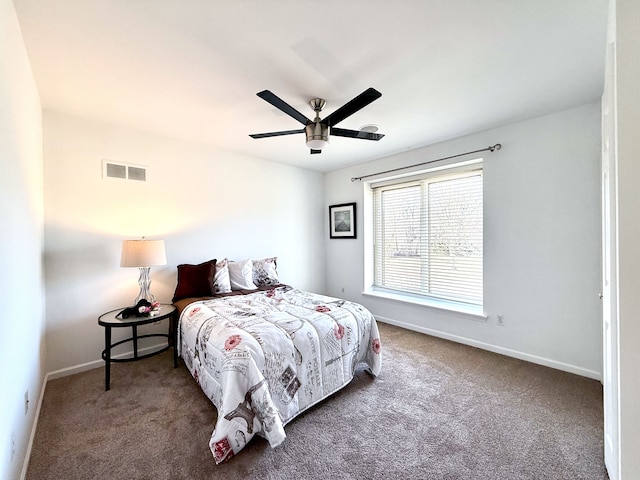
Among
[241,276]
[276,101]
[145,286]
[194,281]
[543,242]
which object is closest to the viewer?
[276,101]

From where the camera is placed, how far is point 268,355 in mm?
1828

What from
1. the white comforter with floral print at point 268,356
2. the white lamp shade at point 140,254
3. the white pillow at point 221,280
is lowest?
the white comforter with floral print at point 268,356

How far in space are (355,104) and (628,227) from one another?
5.05ft

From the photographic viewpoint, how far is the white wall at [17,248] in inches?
51.0

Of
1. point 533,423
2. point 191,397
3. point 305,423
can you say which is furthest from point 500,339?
point 191,397

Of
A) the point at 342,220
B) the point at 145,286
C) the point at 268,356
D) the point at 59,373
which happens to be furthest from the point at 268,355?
the point at 342,220

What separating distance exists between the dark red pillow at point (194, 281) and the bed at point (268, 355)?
263 millimetres

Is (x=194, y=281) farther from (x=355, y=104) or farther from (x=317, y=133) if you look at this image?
(x=355, y=104)

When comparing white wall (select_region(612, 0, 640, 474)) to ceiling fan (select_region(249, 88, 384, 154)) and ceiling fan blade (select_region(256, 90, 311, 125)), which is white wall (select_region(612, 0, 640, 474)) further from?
ceiling fan blade (select_region(256, 90, 311, 125))

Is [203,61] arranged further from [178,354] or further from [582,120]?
[582,120]

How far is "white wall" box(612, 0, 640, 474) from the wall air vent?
3.85 m

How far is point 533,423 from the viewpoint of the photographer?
1905 millimetres

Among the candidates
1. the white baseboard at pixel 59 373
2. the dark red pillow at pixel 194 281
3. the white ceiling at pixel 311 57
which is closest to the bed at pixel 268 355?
the dark red pillow at pixel 194 281

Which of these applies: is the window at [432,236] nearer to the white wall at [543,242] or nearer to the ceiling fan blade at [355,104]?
the white wall at [543,242]
